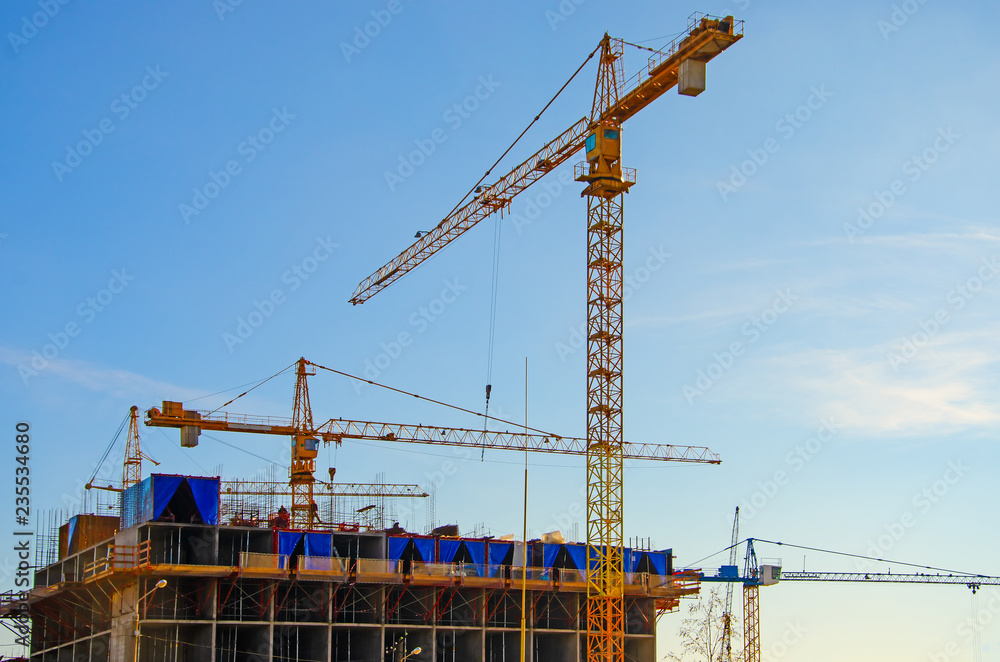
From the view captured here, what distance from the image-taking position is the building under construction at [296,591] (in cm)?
9112

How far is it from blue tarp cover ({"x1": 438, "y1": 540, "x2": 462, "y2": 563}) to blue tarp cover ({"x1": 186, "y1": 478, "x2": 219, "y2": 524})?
18.7 metres

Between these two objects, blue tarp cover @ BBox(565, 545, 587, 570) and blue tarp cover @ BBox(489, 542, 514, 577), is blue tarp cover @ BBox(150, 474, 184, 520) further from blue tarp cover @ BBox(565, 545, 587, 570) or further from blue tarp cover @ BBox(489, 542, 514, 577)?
blue tarp cover @ BBox(565, 545, 587, 570)

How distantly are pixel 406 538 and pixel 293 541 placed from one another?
964 cm

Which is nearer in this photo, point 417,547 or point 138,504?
point 138,504

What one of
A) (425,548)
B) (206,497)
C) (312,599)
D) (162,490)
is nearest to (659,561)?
(425,548)

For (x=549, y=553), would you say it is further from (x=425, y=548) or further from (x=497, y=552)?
(x=425, y=548)

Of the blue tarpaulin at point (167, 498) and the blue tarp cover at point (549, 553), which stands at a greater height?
the blue tarpaulin at point (167, 498)

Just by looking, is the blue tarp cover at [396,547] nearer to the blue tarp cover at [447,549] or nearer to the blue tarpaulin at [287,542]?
the blue tarp cover at [447,549]

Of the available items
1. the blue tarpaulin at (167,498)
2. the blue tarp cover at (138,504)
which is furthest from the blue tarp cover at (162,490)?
the blue tarp cover at (138,504)

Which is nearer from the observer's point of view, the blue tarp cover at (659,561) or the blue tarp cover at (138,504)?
the blue tarp cover at (138,504)

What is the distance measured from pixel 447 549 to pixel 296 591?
13283mm

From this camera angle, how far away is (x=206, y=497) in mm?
93562

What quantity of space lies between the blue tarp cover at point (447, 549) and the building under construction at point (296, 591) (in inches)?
3.9

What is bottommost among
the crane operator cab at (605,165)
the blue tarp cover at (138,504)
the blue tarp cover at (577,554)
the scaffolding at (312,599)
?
the scaffolding at (312,599)
